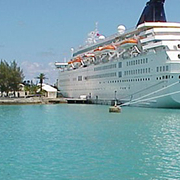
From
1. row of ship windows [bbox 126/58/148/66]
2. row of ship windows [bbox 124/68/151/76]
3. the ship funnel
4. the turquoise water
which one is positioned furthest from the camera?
the ship funnel

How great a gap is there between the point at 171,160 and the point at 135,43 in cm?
3008

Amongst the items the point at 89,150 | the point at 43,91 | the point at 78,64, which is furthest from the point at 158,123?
the point at 43,91

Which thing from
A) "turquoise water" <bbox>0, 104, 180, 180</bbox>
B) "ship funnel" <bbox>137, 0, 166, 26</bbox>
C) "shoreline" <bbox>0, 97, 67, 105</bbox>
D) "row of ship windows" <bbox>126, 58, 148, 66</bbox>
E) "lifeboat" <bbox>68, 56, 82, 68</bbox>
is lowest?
"turquoise water" <bbox>0, 104, 180, 180</bbox>

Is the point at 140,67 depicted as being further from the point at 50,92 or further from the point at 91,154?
the point at 50,92

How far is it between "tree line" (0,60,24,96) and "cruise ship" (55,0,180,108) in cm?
1151

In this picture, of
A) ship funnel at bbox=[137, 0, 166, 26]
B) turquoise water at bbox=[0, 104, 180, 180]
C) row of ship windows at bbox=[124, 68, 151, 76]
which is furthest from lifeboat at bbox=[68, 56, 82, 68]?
turquoise water at bbox=[0, 104, 180, 180]

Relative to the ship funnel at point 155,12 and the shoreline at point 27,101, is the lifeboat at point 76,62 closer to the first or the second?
the shoreline at point 27,101

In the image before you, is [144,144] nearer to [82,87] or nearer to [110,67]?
[110,67]

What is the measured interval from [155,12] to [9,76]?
29.5 m

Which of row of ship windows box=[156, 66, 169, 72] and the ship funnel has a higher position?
the ship funnel

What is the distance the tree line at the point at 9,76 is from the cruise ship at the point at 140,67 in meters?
11.5

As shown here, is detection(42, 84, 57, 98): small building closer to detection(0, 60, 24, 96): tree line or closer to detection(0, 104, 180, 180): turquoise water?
detection(0, 60, 24, 96): tree line

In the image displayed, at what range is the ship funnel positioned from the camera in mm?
44844

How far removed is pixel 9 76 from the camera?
6247cm
